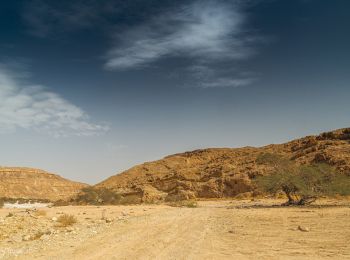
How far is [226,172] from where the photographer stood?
227 ft

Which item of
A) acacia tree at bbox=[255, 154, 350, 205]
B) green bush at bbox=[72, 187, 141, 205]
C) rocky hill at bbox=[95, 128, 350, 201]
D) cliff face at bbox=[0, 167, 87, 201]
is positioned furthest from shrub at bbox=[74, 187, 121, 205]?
cliff face at bbox=[0, 167, 87, 201]

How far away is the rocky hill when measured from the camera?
5894 centimetres

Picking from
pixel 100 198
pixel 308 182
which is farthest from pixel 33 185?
pixel 308 182

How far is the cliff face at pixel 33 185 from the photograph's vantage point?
314ft

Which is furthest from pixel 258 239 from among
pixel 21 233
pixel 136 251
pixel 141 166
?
pixel 141 166

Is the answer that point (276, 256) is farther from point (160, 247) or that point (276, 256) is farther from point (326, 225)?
point (326, 225)

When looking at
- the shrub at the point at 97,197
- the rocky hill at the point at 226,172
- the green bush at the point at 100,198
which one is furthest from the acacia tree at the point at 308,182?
the shrub at the point at 97,197

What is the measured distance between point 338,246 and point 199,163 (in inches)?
3160

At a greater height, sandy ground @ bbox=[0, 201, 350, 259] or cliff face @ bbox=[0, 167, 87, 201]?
cliff face @ bbox=[0, 167, 87, 201]

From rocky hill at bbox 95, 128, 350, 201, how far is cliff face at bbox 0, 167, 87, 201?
667 inches

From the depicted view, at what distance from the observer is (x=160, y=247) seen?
38.4 feet

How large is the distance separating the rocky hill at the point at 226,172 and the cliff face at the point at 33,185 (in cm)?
1694

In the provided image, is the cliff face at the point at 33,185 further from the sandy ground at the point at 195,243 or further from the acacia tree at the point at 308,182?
the sandy ground at the point at 195,243

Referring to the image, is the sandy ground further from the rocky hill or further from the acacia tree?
the rocky hill
